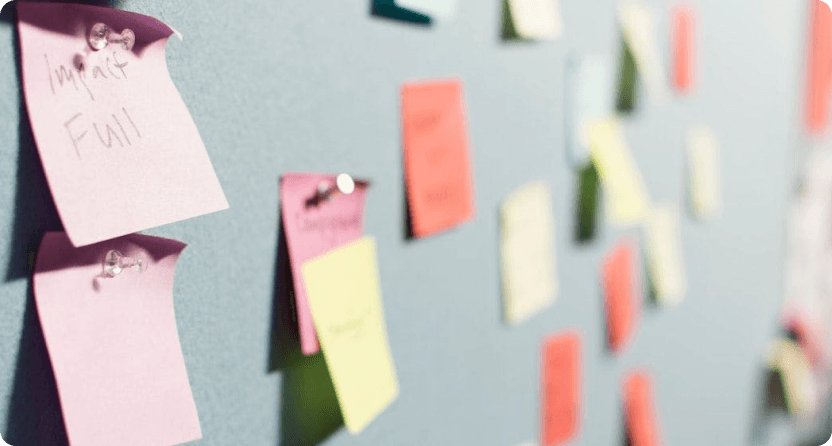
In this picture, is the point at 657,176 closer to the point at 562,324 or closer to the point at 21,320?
the point at 562,324

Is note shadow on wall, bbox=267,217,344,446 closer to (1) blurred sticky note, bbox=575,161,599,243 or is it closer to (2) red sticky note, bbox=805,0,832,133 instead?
(1) blurred sticky note, bbox=575,161,599,243

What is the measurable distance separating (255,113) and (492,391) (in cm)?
30

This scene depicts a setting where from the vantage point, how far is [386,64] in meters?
0.37

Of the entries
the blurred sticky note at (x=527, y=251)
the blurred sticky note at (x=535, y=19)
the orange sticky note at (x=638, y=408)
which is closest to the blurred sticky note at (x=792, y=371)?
the orange sticky note at (x=638, y=408)

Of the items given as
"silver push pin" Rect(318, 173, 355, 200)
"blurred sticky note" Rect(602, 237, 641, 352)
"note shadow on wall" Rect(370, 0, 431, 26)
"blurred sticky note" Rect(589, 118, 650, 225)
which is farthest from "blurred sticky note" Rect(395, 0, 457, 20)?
"blurred sticky note" Rect(602, 237, 641, 352)

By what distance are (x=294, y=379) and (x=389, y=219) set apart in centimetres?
11

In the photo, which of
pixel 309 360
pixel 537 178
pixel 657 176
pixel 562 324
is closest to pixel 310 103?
pixel 309 360

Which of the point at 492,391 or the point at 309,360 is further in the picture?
the point at 492,391

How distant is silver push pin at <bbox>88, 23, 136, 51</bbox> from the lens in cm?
24

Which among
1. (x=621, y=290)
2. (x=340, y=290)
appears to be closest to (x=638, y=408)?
(x=621, y=290)

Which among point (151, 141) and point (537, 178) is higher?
point (151, 141)

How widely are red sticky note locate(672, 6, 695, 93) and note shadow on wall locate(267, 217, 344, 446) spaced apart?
549 mm

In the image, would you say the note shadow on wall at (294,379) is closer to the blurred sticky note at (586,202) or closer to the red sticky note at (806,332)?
the blurred sticky note at (586,202)

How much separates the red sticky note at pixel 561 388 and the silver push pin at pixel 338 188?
12.0 inches
